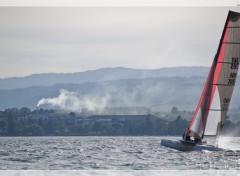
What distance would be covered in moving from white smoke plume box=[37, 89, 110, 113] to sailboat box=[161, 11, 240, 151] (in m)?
68.6

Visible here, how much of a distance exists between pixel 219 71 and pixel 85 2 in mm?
11273

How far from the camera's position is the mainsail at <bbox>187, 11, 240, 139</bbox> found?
974 inches

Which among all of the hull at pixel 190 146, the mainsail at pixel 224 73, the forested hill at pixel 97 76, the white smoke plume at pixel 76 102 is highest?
the forested hill at pixel 97 76

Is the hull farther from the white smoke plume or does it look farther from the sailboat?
the white smoke plume

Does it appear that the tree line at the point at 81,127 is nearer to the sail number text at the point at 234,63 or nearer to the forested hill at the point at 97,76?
the forested hill at the point at 97,76

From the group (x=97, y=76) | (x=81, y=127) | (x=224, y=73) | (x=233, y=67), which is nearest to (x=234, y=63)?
(x=233, y=67)

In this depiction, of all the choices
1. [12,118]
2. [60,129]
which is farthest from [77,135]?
[12,118]

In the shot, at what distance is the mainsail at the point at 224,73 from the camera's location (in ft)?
81.2

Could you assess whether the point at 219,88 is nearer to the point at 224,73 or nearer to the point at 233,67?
the point at 224,73

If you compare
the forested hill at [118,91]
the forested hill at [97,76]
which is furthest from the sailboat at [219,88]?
the forested hill at [97,76]

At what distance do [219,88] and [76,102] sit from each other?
3177 inches

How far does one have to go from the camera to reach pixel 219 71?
25359mm

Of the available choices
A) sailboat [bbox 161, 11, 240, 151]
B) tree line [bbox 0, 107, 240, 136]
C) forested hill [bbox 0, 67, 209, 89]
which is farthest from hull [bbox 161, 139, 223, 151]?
forested hill [bbox 0, 67, 209, 89]

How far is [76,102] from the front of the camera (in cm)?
10562
